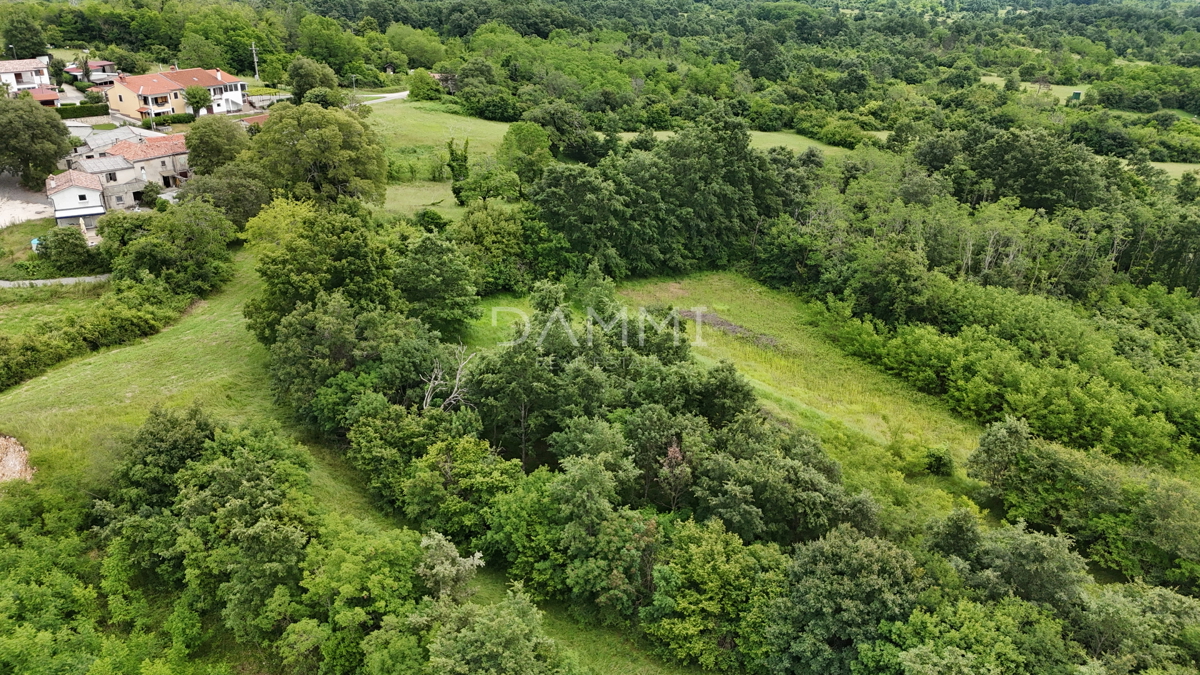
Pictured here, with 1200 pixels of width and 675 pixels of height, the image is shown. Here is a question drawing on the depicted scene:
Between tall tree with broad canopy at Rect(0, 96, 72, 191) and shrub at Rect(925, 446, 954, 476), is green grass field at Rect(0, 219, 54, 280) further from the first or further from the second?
shrub at Rect(925, 446, 954, 476)

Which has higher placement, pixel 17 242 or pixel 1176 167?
pixel 1176 167

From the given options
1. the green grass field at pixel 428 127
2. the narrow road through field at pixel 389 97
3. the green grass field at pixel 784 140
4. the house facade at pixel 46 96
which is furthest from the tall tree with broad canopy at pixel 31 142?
the green grass field at pixel 784 140

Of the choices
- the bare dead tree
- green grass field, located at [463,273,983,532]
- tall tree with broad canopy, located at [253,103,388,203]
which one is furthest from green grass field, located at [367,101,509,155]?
the bare dead tree

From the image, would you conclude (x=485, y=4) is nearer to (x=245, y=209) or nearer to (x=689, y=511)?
(x=245, y=209)

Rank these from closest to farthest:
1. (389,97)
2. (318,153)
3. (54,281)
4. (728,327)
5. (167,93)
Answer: (54,281) → (728,327) → (318,153) → (167,93) → (389,97)

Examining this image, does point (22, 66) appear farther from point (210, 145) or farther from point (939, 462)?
point (939, 462)

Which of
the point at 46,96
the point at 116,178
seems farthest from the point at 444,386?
the point at 46,96
